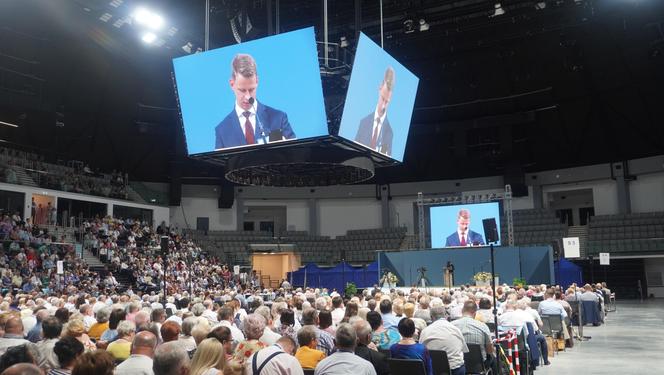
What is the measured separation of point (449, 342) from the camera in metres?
6.62

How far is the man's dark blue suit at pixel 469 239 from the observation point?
87.8 feet

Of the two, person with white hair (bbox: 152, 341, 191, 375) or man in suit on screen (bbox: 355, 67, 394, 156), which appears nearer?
person with white hair (bbox: 152, 341, 191, 375)

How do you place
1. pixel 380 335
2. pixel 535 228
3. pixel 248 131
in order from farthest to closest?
pixel 535 228 → pixel 248 131 → pixel 380 335

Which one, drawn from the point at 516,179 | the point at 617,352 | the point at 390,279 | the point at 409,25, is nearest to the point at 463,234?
the point at 390,279

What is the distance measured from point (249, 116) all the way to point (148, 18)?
889cm

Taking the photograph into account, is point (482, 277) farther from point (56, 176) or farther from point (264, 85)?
point (56, 176)

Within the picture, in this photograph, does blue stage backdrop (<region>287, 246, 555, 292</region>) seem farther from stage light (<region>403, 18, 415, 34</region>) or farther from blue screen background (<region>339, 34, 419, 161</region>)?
blue screen background (<region>339, 34, 419, 161</region>)

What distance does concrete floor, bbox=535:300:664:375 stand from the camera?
32.4ft

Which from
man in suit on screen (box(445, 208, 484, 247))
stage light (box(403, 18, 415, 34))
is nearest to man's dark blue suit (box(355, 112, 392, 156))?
stage light (box(403, 18, 415, 34))

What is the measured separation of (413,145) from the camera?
1484 inches

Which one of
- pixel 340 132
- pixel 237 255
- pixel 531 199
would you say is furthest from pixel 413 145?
pixel 340 132

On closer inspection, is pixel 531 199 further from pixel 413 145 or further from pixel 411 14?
pixel 411 14

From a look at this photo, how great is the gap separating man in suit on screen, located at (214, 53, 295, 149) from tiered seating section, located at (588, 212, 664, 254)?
22.2 meters

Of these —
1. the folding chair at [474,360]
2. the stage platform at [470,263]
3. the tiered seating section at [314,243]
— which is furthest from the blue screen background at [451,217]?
the folding chair at [474,360]
